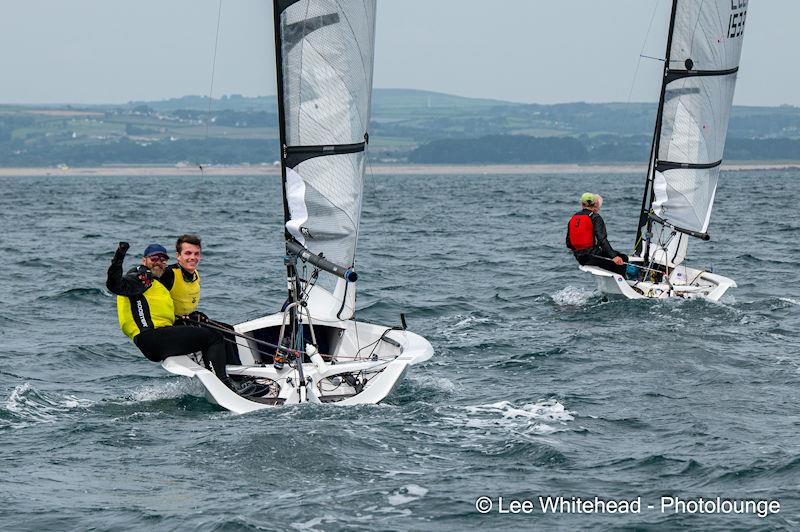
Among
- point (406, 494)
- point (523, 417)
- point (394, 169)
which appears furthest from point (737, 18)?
point (394, 169)

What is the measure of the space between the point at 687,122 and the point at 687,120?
3 centimetres

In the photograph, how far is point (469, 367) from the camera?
42.1 ft

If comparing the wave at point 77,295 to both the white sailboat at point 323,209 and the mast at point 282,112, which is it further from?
the mast at point 282,112

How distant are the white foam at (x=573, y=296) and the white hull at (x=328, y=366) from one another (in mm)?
6179

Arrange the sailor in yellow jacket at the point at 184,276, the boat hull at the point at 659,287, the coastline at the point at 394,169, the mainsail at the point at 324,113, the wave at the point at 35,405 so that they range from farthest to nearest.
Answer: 1. the coastline at the point at 394,169
2. the boat hull at the point at 659,287
3. the mainsail at the point at 324,113
4. the sailor in yellow jacket at the point at 184,276
5. the wave at the point at 35,405

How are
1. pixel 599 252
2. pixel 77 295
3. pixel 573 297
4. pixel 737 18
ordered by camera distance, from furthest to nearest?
pixel 737 18 → pixel 77 295 → pixel 573 297 → pixel 599 252

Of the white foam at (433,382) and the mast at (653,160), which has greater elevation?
the mast at (653,160)

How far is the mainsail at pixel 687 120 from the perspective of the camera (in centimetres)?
1945

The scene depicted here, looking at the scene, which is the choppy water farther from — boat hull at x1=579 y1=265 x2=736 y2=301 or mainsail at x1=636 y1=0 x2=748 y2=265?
mainsail at x1=636 y1=0 x2=748 y2=265

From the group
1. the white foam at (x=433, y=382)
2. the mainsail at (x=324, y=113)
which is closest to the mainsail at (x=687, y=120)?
the white foam at (x=433, y=382)

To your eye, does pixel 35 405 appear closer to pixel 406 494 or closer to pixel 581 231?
pixel 406 494

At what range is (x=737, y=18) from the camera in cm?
1998

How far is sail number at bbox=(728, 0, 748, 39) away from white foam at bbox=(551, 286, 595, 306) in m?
5.20

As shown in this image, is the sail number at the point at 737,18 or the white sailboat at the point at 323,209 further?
the sail number at the point at 737,18
